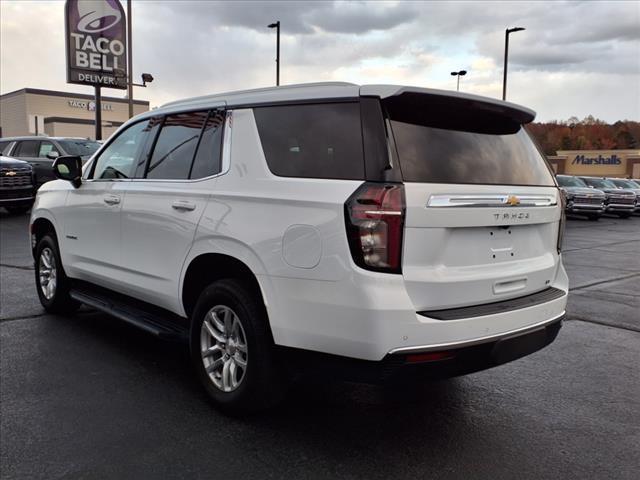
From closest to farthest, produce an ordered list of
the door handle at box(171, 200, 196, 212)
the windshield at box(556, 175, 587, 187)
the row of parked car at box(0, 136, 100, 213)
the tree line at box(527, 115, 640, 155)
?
the door handle at box(171, 200, 196, 212)
the row of parked car at box(0, 136, 100, 213)
the windshield at box(556, 175, 587, 187)
the tree line at box(527, 115, 640, 155)

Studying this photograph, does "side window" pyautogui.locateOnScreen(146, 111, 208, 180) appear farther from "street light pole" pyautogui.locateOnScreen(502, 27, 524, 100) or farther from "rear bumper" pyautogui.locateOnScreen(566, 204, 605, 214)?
"street light pole" pyautogui.locateOnScreen(502, 27, 524, 100)

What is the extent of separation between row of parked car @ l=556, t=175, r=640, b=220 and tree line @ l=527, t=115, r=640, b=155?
73.6 meters

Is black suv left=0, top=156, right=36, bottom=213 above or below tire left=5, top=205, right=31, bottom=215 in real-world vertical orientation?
above

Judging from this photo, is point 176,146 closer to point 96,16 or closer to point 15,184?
point 15,184

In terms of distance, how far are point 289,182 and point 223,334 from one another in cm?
110

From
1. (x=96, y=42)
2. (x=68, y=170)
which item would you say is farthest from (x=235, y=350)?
(x=96, y=42)

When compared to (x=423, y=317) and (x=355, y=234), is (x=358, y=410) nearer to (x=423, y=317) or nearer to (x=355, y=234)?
(x=423, y=317)

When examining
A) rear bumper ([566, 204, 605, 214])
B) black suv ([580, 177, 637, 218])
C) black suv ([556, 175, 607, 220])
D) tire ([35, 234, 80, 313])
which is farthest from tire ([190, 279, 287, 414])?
black suv ([580, 177, 637, 218])

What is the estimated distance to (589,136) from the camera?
340 feet

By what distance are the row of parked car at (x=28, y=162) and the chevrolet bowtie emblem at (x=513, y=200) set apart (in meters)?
12.9

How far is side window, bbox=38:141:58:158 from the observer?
16753 millimetres

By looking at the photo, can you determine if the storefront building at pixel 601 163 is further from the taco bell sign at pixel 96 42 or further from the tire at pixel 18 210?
the tire at pixel 18 210

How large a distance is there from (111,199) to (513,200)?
124 inches

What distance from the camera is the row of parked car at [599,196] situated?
2322 centimetres
